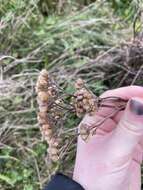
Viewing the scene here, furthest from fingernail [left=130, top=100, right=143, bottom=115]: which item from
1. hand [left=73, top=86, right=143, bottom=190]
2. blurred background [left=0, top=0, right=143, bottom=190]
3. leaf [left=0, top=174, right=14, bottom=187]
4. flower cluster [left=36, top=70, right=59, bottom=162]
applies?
leaf [left=0, top=174, right=14, bottom=187]

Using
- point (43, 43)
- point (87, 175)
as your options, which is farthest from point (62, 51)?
point (87, 175)

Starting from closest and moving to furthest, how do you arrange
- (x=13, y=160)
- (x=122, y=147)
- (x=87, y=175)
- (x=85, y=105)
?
(x=85, y=105), (x=122, y=147), (x=87, y=175), (x=13, y=160)

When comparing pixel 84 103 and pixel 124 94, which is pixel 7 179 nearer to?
pixel 124 94

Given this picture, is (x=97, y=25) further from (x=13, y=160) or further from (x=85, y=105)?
(x=85, y=105)

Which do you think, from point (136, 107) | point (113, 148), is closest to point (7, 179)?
point (113, 148)

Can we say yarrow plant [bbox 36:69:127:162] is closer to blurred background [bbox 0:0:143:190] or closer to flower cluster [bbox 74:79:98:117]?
flower cluster [bbox 74:79:98:117]

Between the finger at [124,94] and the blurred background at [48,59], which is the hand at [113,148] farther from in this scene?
the blurred background at [48,59]

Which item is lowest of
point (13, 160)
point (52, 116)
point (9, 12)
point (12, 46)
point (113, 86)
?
point (13, 160)
